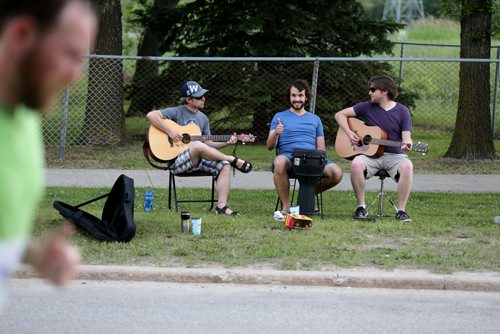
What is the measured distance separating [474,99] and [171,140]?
280 inches

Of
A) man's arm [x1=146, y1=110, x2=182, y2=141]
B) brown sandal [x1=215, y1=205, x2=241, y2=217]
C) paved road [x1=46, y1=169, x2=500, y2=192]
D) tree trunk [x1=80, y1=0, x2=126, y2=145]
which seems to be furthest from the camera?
tree trunk [x1=80, y1=0, x2=126, y2=145]

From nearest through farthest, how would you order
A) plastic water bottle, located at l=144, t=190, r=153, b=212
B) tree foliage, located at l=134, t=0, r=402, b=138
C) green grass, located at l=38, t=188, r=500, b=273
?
green grass, located at l=38, t=188, r=500, b=273
plastic water bottle, located at l=144, t=190, r=153, b=212
tree foliage, located at l=134, t=0, r=402, b=138

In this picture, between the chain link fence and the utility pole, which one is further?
the utility pole

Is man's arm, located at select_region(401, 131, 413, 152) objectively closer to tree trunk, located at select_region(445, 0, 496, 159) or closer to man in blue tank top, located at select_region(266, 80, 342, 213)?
man in blue tank top, located at select_region(266, 80, 342, 213)

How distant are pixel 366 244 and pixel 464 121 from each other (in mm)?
7924

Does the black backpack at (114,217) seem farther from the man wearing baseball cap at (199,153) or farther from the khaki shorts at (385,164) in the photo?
the khaki shorts at (385,164)

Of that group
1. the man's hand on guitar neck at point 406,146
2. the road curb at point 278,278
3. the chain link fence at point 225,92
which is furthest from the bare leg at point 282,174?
the chain link fence at point 225,92

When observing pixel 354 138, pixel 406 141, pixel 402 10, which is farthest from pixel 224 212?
pixel 402 10

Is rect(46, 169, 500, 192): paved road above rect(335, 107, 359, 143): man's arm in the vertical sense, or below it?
below

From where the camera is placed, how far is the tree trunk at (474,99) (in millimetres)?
16062

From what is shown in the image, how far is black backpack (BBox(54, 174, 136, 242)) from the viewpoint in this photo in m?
8.46

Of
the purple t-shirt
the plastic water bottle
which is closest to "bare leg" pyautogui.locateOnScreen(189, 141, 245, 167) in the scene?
the plastic water bottle

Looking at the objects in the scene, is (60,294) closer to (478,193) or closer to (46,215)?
(46,215)

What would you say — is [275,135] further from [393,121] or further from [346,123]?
[393,121]
